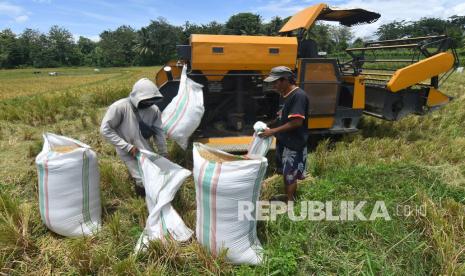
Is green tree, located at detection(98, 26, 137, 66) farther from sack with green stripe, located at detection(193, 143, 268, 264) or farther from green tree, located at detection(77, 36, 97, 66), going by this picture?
sack with green stripe, located at detection(193, 143, 268, 264)

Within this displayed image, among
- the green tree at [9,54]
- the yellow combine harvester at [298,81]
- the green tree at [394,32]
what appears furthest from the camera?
the green tree at [9,54]

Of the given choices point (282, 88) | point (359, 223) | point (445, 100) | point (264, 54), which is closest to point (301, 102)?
point (282, 88)

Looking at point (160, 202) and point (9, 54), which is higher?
point (9, 54)

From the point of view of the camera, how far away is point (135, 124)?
3516 millimetres

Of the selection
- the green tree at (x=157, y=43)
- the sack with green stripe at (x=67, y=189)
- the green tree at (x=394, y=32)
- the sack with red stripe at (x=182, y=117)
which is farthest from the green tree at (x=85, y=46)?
the sack with green stripe at (x=67, y=189)

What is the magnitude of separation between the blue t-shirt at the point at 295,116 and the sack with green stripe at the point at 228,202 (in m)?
0.76

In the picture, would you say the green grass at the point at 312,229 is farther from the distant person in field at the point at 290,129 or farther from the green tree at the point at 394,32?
the green tree at the point at 394,32

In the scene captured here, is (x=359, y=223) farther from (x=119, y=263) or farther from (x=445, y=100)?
(x=445, y=100)

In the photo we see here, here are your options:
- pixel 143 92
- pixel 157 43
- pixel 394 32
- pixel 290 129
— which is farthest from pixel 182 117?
pixel 157 43

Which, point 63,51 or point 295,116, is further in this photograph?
point 63,51

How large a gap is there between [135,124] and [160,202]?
944 mm

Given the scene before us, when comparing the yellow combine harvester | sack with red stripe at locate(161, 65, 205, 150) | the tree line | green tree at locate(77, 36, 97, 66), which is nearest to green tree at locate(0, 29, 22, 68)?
the tree line

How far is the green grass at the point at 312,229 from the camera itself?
269cm

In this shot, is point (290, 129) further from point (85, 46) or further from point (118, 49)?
point (85, 46)
